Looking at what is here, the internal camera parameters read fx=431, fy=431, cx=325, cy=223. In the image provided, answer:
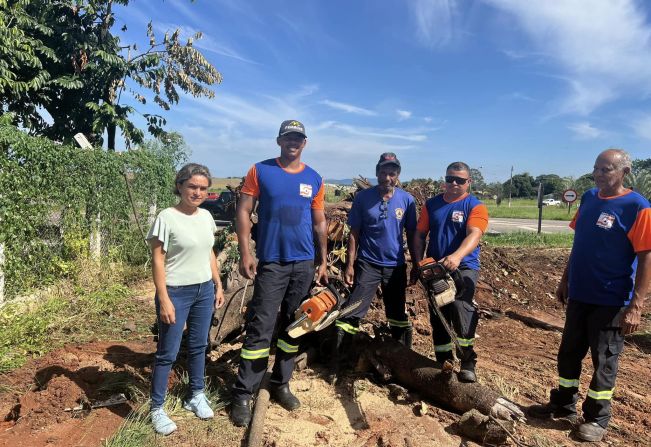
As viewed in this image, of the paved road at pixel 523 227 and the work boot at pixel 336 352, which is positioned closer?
the work boot at pixel 336 352

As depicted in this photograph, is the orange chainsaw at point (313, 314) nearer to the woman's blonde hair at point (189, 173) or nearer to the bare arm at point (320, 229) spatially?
the bare arm at point (320, 229)

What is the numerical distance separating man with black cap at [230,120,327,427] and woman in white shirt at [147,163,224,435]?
0.95 ft

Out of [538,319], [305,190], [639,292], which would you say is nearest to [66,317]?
[305,190]

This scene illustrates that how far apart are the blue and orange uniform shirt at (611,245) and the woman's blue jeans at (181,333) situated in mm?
2849

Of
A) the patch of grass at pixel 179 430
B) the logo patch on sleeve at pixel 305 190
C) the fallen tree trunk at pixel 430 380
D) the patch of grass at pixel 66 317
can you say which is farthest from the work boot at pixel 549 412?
the patch of grass at pixel 66 317

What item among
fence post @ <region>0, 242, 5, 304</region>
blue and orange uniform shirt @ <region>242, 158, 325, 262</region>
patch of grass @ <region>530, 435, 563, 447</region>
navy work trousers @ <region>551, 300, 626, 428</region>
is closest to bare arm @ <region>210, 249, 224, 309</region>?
blue and orange uniform shirt @ <region>242, 158, 325, 262</region>

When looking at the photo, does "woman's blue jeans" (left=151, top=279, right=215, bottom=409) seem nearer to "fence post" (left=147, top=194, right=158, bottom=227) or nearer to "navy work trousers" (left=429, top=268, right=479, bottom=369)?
"navy work trousers" (left=429, top=268, right=479, bottom=369)

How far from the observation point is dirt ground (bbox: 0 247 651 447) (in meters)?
3.05

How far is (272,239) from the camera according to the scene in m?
3.28

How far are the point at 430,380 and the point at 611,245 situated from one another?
1733 mm

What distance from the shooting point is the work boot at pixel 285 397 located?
136 inches

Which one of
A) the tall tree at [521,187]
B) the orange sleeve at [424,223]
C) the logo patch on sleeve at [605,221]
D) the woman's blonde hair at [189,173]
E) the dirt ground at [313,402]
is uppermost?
the tall tree at [521,187]

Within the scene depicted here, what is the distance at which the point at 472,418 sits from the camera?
3088 millimetres

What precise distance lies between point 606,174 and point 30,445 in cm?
438
